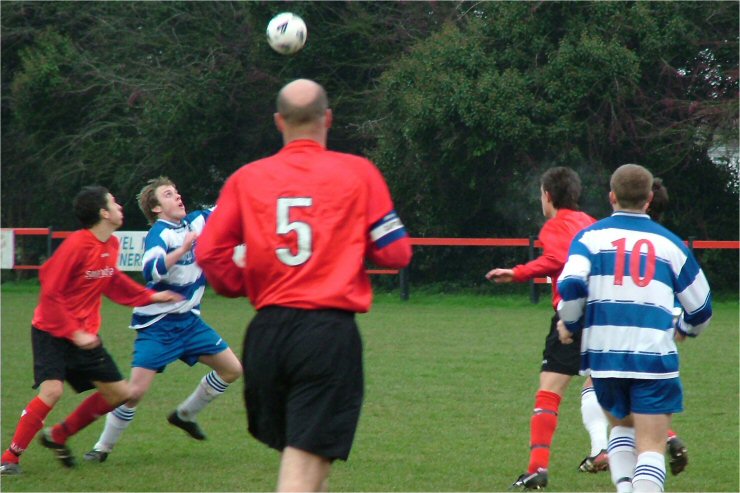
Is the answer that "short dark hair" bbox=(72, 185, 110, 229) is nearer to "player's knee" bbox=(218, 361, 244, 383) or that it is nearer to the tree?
"player's knee" bbox=(218, 361, 244, 383)

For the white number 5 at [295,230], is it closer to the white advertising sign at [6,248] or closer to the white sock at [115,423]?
the white sock at [115,423]

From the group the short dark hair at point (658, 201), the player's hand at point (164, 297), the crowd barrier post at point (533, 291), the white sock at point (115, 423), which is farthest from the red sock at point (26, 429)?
the crowd barrier post at point (533, 291)

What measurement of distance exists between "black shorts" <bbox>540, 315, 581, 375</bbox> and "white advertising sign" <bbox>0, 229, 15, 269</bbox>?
18208 millimetres

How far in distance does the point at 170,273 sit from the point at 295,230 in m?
3.32

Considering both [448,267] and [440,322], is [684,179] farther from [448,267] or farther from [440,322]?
[440,322]

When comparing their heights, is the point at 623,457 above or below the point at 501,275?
below

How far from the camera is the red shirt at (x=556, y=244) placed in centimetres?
548

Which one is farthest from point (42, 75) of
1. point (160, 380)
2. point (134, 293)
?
point (134, 293)

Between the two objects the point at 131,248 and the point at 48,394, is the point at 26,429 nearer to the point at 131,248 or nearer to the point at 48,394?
the point at 48,394

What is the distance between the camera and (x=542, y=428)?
5875 mm

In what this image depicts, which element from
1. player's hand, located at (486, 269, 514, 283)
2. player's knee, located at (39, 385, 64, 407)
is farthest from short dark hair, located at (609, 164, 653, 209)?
player's knee, located at (39, 385, 64, 407)

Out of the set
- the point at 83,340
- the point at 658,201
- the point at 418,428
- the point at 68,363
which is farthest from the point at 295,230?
the point at 418,428

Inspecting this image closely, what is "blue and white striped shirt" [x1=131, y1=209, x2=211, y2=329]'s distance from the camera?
21.8ft

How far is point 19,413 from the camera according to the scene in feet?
26.9
